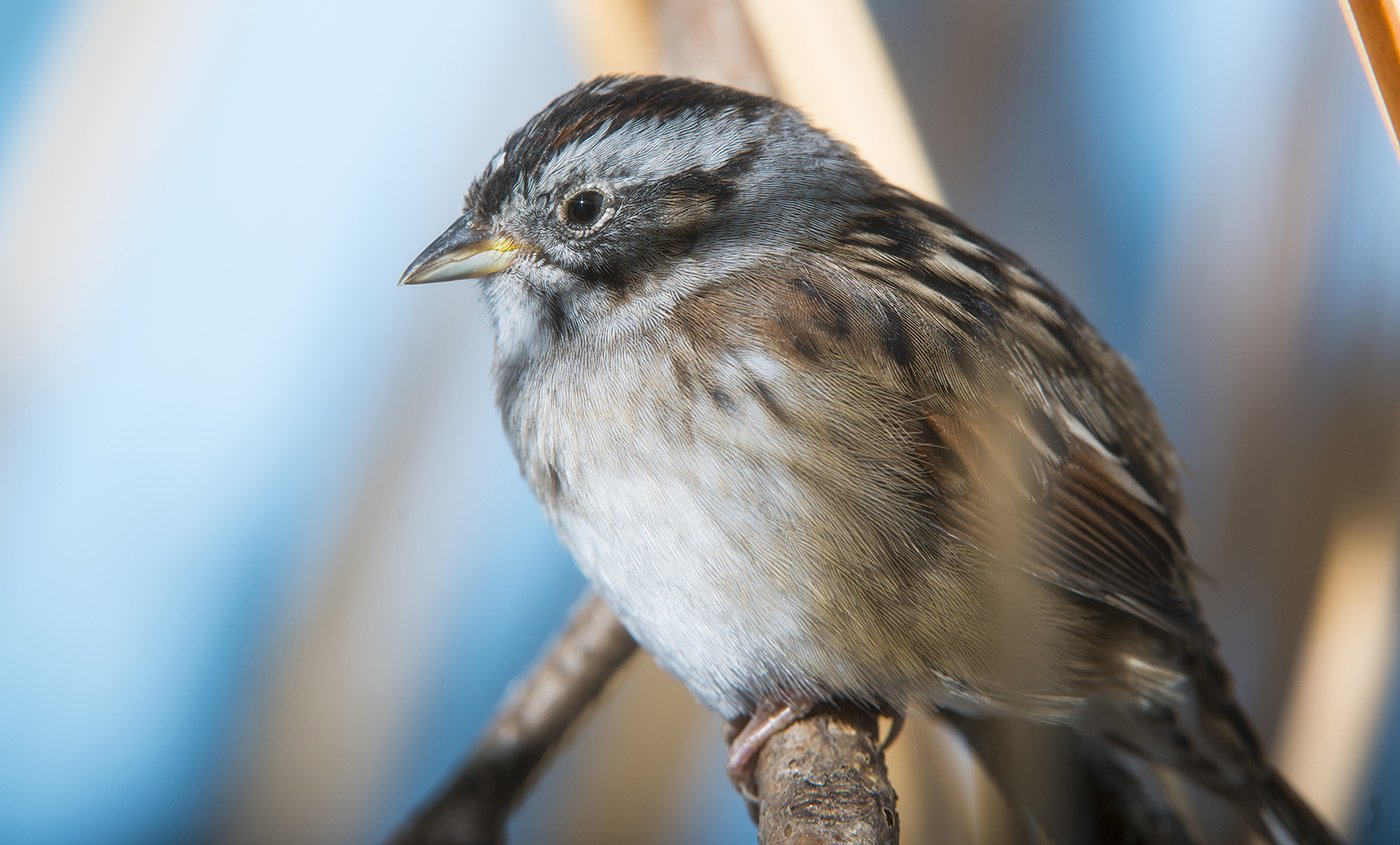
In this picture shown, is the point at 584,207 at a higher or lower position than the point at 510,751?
higher

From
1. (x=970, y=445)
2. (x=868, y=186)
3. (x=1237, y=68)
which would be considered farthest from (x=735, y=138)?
(x=1237, y=68)

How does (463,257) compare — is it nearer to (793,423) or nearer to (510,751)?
(793,423)

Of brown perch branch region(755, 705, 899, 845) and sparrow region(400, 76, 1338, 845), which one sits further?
sparrow region(400, 76, 1338, 845)

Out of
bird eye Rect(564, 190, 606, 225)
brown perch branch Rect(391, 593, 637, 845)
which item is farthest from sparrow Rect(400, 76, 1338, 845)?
brown perch branch Rect(391, 593, 637, 845)

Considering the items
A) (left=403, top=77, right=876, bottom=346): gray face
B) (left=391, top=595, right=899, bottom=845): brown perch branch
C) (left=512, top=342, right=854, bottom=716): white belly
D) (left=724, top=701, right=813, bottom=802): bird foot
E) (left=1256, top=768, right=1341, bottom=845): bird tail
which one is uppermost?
(left=403, top=77, right=876, bottom=346): gray face

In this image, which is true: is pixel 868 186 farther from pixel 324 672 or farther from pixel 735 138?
pixel 324 672

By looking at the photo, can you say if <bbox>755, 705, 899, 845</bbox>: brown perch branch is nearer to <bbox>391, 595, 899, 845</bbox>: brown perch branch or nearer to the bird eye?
<bbox>391, 595, 899, 845</bbox>: brown perch branch

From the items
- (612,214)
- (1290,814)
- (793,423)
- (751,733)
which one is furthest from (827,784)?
(1290,814)

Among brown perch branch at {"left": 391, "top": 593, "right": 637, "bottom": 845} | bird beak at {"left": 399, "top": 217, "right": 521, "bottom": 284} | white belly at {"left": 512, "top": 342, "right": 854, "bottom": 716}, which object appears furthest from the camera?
brown perch branch at {"left": 391, "top": 593, "right": 637, "bottom": 845}
